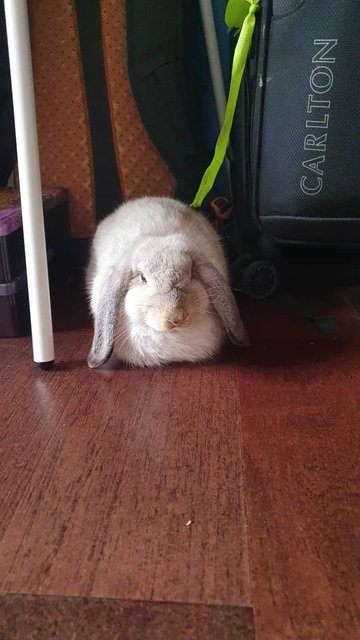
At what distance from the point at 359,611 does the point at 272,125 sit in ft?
3.19

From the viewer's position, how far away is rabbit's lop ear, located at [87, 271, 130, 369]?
114 cm

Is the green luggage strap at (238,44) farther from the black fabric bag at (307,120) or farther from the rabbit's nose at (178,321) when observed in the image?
the rabbit's nose at (178,321)

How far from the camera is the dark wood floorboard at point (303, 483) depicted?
2.01ft

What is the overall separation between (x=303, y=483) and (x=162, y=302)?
1.54ft

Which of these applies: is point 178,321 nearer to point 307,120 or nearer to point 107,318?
point 107,318

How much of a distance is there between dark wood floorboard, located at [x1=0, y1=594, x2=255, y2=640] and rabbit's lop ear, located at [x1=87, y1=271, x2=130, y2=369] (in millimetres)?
571

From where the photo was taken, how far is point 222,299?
119cm

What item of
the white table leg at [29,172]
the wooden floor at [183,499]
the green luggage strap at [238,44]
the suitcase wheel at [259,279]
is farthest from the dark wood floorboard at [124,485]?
the green luggage strap at [238,44]

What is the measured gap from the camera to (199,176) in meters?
1.64

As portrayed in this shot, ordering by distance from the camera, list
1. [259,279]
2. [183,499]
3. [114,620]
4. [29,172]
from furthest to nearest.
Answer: [259,279] → [29,172] → [183,499] → [114,620]

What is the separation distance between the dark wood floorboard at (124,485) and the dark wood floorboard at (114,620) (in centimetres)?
1

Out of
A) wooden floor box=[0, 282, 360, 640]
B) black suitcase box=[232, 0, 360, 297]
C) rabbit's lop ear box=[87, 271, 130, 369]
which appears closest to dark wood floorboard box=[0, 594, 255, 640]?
wooden floor box=[0, 282, 360, 640]

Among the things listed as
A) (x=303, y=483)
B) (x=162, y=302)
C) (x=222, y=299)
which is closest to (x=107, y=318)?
(x=162, y=302)

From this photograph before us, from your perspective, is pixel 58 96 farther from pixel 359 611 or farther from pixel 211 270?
pixel 359 611
